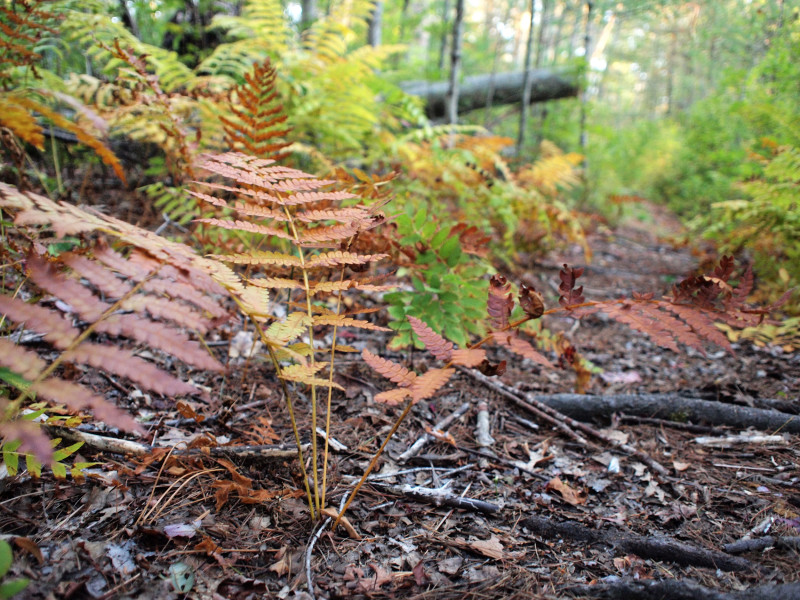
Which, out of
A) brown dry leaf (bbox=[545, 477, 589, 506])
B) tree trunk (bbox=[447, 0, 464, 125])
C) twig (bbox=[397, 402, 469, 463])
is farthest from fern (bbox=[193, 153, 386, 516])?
tree trunk (bbox=[447, 0, 464, 125])

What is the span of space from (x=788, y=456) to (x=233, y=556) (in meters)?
2.19

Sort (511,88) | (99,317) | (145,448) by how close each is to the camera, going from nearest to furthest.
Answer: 1. (99,317)
2. (145,448)
3. (511,88)

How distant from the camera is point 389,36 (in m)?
11.7

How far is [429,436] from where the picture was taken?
197 centimetres

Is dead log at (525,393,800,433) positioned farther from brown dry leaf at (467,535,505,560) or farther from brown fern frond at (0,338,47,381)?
brown fern frond at (0,338,47,381)

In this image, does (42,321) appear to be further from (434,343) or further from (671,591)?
(671,591)

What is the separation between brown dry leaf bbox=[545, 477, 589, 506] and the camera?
1636 mm

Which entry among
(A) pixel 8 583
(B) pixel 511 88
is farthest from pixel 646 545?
(B) pixel 511 88

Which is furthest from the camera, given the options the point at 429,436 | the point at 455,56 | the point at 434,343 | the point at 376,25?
the point at 376,25

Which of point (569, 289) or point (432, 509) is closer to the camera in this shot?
point (569, 289)

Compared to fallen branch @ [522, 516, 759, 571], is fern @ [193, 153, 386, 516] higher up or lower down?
higher up

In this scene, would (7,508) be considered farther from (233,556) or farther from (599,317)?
(599,317)

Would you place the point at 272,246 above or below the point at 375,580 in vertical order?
above

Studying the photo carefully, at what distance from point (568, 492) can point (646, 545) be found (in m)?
0.32
